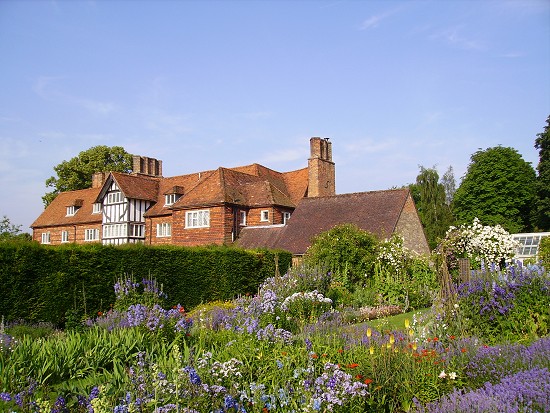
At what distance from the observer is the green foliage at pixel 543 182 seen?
119 feet

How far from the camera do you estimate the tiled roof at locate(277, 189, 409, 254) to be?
24.3 m

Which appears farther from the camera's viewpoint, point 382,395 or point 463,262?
point 463,262

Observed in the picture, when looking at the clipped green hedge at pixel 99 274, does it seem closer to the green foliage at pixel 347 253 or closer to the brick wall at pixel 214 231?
the green foliage at pixel 347 253

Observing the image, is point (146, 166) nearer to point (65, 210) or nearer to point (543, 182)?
point (65, 210)

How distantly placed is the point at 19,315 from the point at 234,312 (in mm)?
7427

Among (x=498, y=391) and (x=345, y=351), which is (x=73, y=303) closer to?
(x=345, y=351)

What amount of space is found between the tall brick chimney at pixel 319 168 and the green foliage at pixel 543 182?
53.5ft

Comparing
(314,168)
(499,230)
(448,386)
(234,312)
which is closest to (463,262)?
(499,230)

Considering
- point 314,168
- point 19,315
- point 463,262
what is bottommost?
point 19,315

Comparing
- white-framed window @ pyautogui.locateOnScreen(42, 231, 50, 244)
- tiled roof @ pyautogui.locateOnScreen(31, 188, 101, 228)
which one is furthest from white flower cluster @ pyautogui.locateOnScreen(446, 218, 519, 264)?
white-framed window @ pyautogui.locateOnScreen(42, 231, 50, 244)

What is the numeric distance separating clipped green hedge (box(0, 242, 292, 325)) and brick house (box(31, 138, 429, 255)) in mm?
6444

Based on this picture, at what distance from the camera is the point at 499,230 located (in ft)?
65.2

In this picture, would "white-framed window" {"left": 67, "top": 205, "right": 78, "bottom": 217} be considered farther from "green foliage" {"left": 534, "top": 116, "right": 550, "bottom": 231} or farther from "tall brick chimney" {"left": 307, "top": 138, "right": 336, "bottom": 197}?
"green foliage" {"left": 534, "top": 116, "right": 550, "bottom": 231}

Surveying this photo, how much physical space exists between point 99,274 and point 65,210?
3331cm
